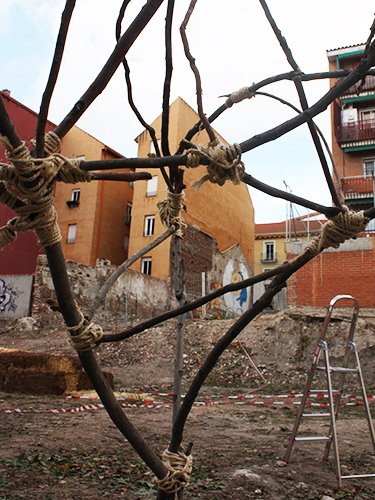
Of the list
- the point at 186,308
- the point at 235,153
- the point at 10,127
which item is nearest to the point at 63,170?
the point at 10,127

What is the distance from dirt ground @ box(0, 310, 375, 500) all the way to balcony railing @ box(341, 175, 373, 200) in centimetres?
1255

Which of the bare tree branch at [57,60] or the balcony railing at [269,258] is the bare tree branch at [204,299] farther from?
the balcony railing at [269,258]

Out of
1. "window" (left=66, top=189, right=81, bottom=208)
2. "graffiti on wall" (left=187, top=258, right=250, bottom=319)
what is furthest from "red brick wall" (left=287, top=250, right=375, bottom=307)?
"window" (left=66, top=189, right=81, bottom=208)

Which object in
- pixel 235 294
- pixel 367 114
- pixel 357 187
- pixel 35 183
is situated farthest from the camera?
pixel 235 294

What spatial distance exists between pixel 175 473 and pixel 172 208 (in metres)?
1.59

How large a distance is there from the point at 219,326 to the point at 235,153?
1337 centimetres

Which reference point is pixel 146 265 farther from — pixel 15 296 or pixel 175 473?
pixel 175 473

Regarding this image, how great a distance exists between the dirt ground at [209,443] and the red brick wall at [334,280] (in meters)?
1.69

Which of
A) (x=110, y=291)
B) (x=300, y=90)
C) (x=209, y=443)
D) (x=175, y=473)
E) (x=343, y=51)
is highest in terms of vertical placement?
(x=343, y=51)

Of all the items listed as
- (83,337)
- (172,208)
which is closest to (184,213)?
(172,208)

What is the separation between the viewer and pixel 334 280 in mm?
13445

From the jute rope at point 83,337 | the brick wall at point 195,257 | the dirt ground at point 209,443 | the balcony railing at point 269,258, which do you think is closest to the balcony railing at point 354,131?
the brick wall at point 195,257

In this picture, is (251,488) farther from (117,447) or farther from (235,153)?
(235,153)

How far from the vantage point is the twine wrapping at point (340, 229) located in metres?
1.87
